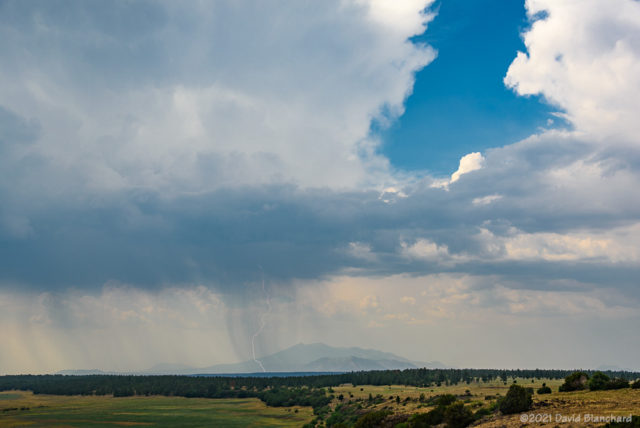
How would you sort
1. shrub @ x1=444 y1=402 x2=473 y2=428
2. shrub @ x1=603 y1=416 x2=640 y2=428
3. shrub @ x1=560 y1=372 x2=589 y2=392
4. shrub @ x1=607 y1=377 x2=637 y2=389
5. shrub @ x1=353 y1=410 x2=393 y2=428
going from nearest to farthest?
shrub @ x1=603 y1=416 x2=640 y2=428 → shrub @ x1=444 y1=402 x2=473 y2=428 → shrub @ x1=607 y1=377 x2=637 y2=389 → shrub @ x1=353 y1=410 x2=393 y2=428 → shrub @ x1=560 y1=372 x2=589 y2=392

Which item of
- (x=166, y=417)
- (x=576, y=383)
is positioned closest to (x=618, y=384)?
(x=576, y=383)

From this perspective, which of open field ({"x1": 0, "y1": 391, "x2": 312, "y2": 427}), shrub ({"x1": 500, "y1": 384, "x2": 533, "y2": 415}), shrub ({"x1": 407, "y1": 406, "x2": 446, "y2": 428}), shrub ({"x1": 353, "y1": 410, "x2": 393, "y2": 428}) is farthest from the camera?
open field ({"x1": 0, "y1": 391, "x2": 312, "y2": 427})

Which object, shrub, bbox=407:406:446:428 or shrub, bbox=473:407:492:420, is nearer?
shrub, bbox=473:407:492:420

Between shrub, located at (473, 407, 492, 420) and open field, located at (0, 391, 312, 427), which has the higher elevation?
shrub, located at (473, 407, 492, 420)

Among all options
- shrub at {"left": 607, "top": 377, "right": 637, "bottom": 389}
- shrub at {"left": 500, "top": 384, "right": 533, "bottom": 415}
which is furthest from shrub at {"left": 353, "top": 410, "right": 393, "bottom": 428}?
shrub at {"left": 607, "top": 377, "right": 637, "bottom": 389}

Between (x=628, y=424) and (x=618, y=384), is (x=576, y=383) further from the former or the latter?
(x=628, y=424)

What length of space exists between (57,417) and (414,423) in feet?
502

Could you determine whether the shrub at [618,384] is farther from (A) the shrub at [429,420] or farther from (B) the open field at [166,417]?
(B) the open field at [166,417]

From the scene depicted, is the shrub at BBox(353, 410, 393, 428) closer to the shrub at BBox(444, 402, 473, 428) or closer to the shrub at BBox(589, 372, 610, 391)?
the shrub at BBox(444, 402, 473, 428)

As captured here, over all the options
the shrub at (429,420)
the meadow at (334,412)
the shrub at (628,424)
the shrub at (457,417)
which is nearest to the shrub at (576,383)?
the meadow at (334,412)

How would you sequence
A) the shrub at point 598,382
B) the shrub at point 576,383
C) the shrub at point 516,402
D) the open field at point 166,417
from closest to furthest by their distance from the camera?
the shrub at point 516,402
the shrub at point 598,382
the shrub at point 576,383
the open field at point 166,417

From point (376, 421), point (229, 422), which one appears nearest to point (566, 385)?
point (376, 421)

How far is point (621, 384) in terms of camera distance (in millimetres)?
59344

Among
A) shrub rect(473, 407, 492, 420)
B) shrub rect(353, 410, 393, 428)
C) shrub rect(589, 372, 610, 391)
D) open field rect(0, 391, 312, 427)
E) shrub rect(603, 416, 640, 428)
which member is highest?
shrub rect(603, 416, 640, 428)
